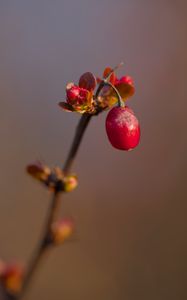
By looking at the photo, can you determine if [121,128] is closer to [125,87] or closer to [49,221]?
[125,87]

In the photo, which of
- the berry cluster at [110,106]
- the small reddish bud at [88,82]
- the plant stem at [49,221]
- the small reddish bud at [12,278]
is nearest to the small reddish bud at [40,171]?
the plant stem at [49,221]

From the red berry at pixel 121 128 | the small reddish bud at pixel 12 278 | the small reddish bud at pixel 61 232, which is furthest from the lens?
the small reddish bud at pixel 12 278

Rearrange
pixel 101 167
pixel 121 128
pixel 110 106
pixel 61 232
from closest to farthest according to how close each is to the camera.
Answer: pixel 121 128 < pixel 110 106 < pixel 61 232 < pixel 101 167

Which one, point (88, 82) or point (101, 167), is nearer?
point (88, 82)

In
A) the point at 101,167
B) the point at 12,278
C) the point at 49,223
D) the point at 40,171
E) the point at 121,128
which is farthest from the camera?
the point at 101,167

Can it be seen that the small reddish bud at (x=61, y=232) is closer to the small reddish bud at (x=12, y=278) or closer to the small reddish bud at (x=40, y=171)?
the small reddish bud at (x=40, y=171)

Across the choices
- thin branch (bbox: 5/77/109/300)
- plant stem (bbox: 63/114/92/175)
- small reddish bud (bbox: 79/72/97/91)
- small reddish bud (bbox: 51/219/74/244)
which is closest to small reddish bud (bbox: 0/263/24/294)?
thin branch (bbox: 5/77/109/300)

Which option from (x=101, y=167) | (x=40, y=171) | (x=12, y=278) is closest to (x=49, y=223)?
(x=40, y=171)
